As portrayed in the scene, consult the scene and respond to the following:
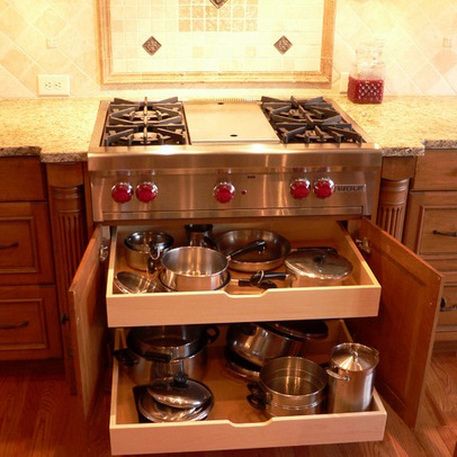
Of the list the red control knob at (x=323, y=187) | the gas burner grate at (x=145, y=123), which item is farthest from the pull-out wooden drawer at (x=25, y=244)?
the red control knob at (x=323, y=187)

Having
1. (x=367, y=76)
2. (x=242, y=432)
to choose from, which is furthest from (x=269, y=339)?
(x=367, y=76)

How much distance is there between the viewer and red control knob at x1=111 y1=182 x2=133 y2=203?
1.88 metres

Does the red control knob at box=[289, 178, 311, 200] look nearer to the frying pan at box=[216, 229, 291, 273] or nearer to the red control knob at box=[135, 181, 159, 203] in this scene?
the frying pan at box=[216, 229, 291, 273]

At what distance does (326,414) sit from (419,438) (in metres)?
0.46

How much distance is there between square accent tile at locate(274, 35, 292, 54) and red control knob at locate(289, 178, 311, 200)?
2.34 ft

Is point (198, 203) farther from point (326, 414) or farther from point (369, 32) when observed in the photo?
point (369, 32)

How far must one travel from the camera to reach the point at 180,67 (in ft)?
7.97

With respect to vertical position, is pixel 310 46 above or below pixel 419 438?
above

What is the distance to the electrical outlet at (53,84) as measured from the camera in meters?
2.40

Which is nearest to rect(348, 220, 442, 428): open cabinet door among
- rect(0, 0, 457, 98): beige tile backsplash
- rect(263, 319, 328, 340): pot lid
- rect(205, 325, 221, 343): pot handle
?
rect(263, 319, 328, 340): pot lid

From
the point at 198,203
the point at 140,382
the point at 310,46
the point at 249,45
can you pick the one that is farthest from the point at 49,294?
the point at 310,46

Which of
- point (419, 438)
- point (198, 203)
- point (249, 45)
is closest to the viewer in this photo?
point (198, 203)

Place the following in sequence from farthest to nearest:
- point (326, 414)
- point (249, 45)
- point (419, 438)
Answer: point (249, 45) < point (419, 438) < point (326, 414)

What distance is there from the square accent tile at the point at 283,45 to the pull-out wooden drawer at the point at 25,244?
3.33ft
